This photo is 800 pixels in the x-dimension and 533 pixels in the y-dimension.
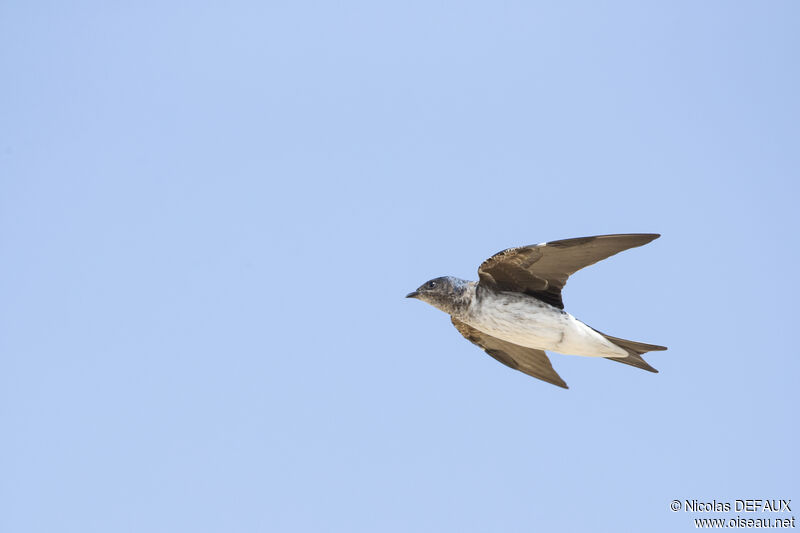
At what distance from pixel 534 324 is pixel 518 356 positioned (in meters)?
1.44

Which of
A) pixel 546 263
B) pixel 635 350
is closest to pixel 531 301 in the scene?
pixel 546 263

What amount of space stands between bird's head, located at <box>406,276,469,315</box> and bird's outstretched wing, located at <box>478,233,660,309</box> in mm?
300

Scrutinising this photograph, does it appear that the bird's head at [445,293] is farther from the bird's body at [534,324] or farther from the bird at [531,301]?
the bird's body at [534,324]

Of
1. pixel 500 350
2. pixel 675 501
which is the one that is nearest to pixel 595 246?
pixel 500 350

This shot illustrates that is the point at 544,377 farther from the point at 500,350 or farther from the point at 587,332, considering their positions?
the point at 587,332

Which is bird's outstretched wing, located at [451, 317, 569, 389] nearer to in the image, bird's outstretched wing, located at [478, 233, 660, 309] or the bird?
the bird

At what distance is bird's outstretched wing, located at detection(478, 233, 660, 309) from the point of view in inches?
389

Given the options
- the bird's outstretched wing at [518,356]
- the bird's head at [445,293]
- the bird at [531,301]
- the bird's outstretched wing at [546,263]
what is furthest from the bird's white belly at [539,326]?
the bird's outstretched wing at [518,356]

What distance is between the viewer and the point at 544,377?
39.0ft

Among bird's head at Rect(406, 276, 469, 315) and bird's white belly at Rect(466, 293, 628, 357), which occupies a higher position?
bird's head at Rect(406, 276, 469, 315)

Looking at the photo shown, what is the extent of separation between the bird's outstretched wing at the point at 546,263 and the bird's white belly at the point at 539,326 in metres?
0.14

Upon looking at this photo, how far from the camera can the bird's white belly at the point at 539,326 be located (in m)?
10.5

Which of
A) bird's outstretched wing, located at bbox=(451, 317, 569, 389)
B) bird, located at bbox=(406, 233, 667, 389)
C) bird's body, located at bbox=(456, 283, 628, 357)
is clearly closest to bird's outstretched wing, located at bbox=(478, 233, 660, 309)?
bird, located at bbox=(406, 233, 667, 389)

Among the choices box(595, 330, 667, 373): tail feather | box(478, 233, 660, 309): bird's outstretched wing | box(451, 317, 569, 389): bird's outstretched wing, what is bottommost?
box(595, 330, 667, 373): tail feather
